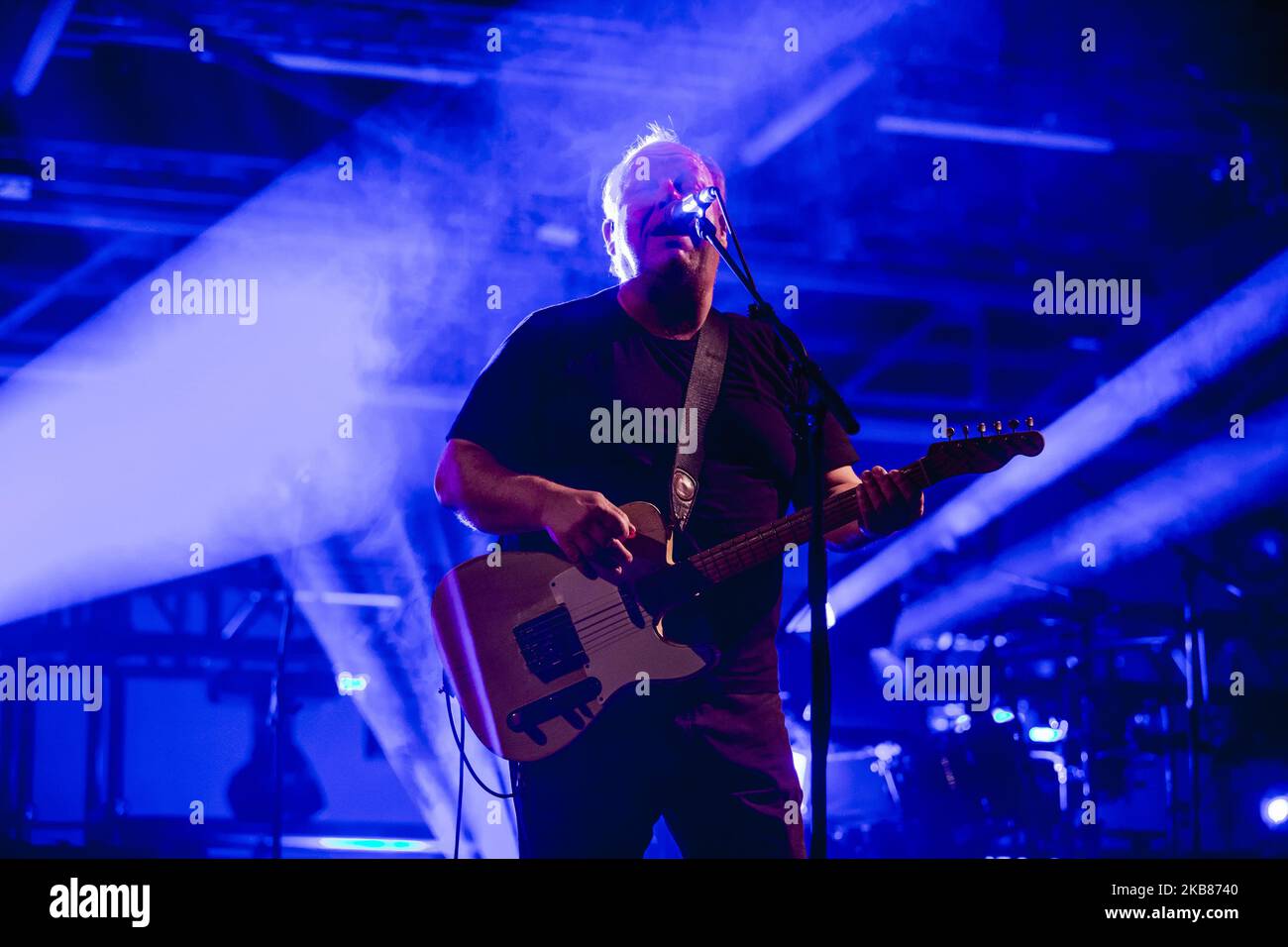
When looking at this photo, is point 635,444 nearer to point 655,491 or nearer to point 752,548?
point 655,491

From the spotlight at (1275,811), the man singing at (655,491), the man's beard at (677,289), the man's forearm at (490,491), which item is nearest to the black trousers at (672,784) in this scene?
the man singing at (655,491)

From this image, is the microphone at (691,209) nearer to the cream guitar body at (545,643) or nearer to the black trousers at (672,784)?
the cream guitar body at (545,643)

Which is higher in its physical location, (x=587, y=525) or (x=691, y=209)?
(x=691, y=209)

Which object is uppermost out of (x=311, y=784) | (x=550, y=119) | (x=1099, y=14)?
(x=1099, y=14)

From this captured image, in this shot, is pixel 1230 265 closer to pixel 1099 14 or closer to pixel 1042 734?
pixel 1099 14

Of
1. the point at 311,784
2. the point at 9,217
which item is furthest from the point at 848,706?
the point at 9,217

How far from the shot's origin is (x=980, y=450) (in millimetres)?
3016

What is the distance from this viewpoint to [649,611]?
9.46ft

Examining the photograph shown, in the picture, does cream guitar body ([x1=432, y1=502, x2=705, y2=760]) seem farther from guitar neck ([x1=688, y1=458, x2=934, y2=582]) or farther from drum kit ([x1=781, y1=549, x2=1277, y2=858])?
drum kit ([x1=781, y1=549, x2=1277, y2=858])

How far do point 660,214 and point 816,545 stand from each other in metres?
0.98

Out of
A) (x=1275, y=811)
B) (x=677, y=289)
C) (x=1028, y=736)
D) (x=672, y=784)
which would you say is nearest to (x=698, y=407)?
(x=677, y=289)
